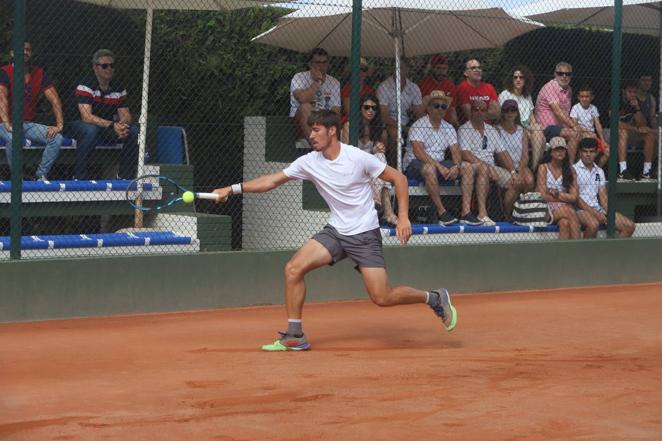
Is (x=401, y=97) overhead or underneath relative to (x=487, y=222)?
overhead

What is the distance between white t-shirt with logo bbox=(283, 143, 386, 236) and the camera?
30.6ft

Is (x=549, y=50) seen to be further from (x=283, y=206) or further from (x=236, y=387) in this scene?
(x=236, y=387)

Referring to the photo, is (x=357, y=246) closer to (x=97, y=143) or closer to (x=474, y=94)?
(x=97, y=143)

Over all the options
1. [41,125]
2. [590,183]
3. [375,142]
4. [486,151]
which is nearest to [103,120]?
[41,125]

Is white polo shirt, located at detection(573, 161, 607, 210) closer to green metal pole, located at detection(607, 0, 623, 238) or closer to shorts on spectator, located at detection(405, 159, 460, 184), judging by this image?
green metal pole, located at detection(607, 0, 623, 238)

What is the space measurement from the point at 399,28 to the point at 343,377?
6.44m

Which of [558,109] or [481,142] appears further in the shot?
[558,109]

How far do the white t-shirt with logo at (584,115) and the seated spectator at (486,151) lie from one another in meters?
1.39

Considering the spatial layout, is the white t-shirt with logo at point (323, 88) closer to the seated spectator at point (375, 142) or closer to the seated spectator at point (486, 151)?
the seated spectator at point (375, 142)

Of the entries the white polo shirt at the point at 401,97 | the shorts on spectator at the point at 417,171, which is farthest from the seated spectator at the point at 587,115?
the shorts on spectator at the point at 417,171

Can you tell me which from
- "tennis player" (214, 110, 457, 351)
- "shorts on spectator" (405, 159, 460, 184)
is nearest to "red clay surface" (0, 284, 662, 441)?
"tennis player" (214, 110, 457, 351)

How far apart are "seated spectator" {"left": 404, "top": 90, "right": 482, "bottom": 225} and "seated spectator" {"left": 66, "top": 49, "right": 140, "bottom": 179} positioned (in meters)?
3.01

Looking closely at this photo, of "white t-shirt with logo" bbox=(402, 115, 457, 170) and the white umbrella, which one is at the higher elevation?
the white umbrella

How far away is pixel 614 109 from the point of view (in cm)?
1394
